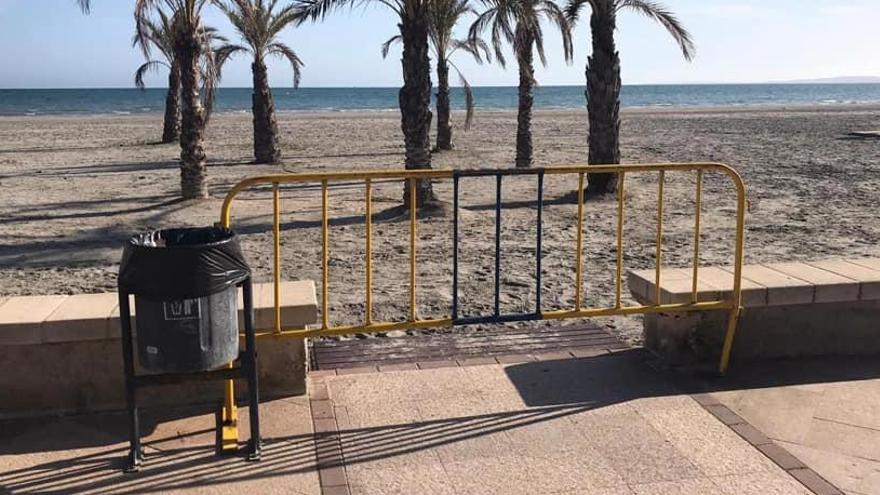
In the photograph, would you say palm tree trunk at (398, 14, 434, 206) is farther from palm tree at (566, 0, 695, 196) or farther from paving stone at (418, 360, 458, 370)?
paving stone at (418, 360, 458, 370)

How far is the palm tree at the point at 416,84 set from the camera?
13000 millimetres

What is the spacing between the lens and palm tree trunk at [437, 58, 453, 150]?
25.3 m

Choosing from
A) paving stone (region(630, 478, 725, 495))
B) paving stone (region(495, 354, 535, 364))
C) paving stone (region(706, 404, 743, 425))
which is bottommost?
paving stone (region(630, 478, 725, 495))

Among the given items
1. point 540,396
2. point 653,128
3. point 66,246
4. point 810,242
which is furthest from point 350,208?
point 653,128

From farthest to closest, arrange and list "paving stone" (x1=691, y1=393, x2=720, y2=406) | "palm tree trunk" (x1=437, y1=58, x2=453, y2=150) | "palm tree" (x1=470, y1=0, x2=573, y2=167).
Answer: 1. "palm tree trunk" (x1=437, y1=58, x2=453, y2=150)
2. "palm tree" (x1=470, y1=0, x2=573, y2=167)
3. "paving stone" (x1=691, y1=393, x2=720, y2=406)

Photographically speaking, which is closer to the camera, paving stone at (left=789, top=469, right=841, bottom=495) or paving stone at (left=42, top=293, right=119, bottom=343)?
paving stone at (left=789, top=469, right=841, bottom=495)

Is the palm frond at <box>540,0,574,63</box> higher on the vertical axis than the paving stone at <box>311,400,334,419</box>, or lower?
higher

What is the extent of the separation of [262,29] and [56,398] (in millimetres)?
18704

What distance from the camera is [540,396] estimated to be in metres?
5.11

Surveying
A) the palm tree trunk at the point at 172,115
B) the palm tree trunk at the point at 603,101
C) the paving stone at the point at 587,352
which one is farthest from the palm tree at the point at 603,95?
the palm tree trunk at the point at 172,115

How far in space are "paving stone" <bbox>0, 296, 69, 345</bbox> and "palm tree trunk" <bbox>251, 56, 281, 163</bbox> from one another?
1746 centimetres

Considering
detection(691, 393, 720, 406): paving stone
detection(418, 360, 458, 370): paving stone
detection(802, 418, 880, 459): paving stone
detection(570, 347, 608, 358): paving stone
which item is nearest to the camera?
detection(802, 418, 880, 459): paving stone

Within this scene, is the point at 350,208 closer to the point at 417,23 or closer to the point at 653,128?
the point at 417,23

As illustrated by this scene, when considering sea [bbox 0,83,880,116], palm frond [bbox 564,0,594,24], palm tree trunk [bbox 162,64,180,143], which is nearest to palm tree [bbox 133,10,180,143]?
palm tree trunk [bbox 162,64,180,143]
